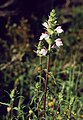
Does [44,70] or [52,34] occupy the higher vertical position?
[52,34]

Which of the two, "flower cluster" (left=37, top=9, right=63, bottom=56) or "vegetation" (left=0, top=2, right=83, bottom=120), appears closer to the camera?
"flower cluster" (left=37, top=9, right=63, bottom=56)

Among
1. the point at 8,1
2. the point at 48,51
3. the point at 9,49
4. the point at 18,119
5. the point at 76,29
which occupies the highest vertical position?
the point at 8,1

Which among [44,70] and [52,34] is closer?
[52,34]

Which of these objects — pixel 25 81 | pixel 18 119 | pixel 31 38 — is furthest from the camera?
pixel 31 38

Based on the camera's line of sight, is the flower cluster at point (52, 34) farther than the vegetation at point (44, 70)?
No

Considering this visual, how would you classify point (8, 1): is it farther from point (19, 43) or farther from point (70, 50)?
point (70, 50)

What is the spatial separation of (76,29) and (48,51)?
3.53 meters

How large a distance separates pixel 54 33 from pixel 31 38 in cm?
305

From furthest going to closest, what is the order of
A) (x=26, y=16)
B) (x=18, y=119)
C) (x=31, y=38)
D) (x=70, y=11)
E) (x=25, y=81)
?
(x=70, y=11)
(x=26, y=16)
(x=31, y=38)
(x=25, y=81)
(x=18, y=119)

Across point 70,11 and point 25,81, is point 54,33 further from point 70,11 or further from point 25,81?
point 70,11

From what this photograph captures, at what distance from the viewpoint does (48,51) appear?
124 inches

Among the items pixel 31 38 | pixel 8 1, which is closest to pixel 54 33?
pixel 31 38

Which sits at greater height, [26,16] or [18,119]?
[26,16]

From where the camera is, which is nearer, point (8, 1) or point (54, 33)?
point (54, 33)
